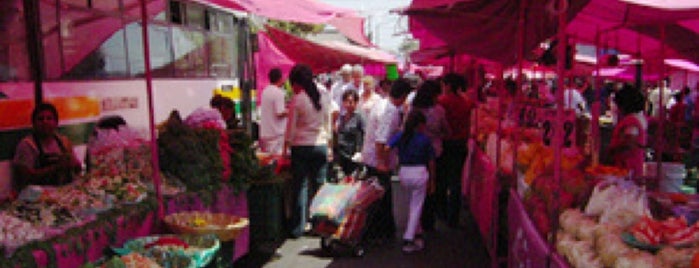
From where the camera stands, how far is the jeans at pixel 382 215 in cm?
723

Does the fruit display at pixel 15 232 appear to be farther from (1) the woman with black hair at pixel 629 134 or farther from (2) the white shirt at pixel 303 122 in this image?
(1) the woman with black hair at pixel 629 134

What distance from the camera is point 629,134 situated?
6375 mm

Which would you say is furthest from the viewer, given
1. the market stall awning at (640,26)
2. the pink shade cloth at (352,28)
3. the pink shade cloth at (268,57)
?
the pink shade cloth at (268,57)

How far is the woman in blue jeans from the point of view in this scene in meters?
7.17

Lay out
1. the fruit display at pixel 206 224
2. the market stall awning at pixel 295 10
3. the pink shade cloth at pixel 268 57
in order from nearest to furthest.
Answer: the fruit display at pixel 206 224 < the market stall awning at pixel 295 10 < the pink shade cloth at pixel 268 57

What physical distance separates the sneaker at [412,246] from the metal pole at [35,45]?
4.55m

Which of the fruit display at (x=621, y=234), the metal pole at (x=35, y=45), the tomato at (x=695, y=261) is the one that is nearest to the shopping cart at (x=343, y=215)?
the fruit display at (x=621, y=234)

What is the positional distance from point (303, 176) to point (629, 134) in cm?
399

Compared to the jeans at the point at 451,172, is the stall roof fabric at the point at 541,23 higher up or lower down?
higher up

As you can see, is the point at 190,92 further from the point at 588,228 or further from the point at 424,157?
the point at 588,228

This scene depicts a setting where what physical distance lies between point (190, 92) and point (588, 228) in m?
8.30

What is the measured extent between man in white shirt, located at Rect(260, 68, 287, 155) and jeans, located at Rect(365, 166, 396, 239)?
1796 millimetres

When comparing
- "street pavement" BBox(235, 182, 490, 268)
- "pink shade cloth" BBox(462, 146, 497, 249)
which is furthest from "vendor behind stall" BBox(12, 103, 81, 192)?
"pink shade cloth" BBox(462, 146, 497, 249)

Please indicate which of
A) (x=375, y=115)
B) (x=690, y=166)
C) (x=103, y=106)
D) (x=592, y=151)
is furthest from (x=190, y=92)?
(x=690, y=166)
